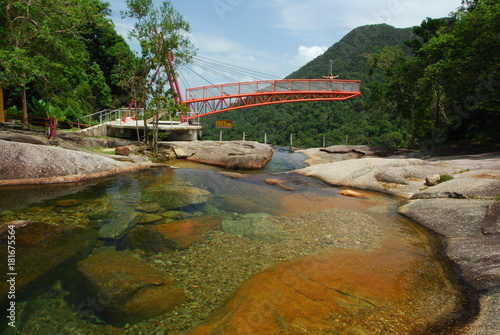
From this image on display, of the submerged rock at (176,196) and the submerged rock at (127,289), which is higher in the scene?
the submerged rock at (176,196)

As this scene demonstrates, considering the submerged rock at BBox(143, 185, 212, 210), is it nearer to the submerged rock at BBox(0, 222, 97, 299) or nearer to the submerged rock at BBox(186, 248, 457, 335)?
the submerged rock at BBox(0, 222, 97, 299)

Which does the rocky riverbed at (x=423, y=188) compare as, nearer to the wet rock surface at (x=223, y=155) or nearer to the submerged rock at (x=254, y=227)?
the submerged rock at (x=254, y=227)

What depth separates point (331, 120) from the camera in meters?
51.3

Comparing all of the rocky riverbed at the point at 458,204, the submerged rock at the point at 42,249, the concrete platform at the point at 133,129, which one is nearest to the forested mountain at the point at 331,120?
the concrete platform at the point at 133,129

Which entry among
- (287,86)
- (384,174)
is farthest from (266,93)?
(384,174)

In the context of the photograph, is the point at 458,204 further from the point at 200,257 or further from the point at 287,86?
the point at 287,86

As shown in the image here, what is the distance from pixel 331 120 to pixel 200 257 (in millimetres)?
50377

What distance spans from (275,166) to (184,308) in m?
15.6

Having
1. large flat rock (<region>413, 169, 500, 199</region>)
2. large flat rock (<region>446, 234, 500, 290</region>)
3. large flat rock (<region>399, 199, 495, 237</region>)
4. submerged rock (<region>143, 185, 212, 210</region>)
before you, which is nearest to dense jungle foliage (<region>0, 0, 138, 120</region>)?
submerged rock (<region>143, 185, 212, 210</region>)

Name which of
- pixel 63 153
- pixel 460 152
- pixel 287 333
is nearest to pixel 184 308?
pixel 287 333

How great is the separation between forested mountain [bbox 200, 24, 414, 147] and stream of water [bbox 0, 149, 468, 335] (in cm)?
3086

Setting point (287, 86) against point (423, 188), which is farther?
point (287, 86)

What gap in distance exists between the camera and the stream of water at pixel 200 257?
3.27 meters

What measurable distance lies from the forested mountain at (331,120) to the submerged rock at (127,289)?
34.4 metres
